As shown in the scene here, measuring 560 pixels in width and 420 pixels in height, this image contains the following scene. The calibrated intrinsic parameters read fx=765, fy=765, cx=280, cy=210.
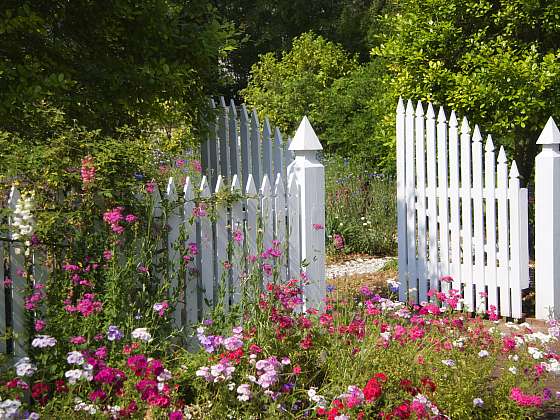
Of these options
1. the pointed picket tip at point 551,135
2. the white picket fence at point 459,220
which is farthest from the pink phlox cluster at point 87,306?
the pointed picket tip at point 551,135

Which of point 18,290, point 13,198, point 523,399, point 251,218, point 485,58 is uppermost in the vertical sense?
point 485,58

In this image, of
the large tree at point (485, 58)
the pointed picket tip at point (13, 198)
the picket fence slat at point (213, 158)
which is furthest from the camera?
the picket fence slat at point (213, 158)

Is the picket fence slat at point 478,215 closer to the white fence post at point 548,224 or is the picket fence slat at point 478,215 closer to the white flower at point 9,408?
the white fence post at point 548,224

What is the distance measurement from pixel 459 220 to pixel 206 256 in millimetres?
2589

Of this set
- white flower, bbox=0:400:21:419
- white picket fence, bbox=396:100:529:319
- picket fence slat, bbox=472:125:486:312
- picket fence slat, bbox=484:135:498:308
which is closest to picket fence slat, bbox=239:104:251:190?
white picket fence, bbox=396:100:529:319

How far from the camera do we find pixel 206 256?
4207mm

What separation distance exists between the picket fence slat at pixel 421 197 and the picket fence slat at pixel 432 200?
0.15 feet

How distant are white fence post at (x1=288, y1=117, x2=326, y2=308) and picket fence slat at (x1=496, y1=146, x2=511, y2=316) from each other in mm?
1745

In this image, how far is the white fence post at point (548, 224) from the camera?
5.83 metres

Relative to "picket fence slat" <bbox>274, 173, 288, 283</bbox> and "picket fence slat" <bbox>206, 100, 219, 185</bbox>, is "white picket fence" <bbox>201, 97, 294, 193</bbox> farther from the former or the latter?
"picket fence slat" <bbox>274, 173, 288, 283</bbox>

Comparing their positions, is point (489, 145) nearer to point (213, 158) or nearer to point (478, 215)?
point (478, 215)

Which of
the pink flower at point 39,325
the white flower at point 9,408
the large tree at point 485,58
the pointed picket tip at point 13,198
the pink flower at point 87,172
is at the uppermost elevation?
the large tree at point 485,58

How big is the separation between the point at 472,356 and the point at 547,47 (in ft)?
13.9

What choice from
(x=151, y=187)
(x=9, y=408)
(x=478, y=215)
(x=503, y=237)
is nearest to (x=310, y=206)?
(x=151, y=187)
